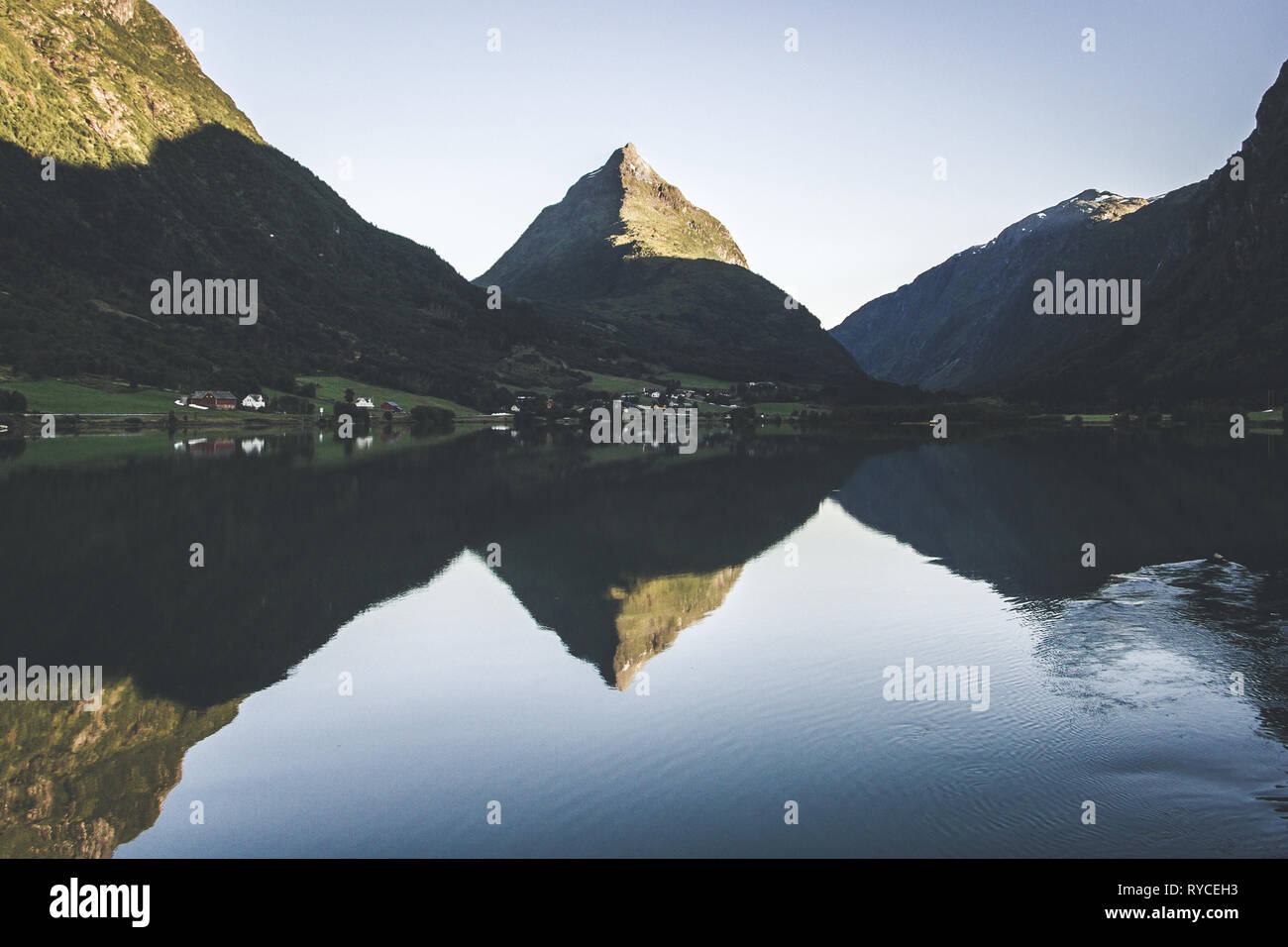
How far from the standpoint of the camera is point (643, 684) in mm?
22281

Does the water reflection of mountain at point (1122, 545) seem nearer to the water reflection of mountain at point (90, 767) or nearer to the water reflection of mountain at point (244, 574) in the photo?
the water reflection of mountain at point (244, 574)

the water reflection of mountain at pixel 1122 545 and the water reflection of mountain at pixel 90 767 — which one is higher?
the water reflection of mountain at pixel 1122 545

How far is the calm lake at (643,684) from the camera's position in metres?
14.7

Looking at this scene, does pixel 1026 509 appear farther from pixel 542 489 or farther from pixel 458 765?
pixel 458 765

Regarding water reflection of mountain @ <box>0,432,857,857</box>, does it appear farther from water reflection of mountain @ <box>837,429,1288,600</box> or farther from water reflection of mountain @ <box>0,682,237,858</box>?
water reflection of mountain @ <box>837,429,1288,600</box>

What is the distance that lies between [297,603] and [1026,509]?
41.5 meters

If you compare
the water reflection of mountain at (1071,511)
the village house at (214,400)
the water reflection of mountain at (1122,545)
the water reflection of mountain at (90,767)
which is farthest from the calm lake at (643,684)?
the village house at (214,400)

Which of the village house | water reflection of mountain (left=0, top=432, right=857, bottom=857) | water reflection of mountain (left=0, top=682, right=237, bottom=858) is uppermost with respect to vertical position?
the village house

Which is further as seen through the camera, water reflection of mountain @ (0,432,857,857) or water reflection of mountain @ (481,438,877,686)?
water reflection of mountain @ (481,438,877,686)

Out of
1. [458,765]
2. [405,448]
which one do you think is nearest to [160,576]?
[458,765]

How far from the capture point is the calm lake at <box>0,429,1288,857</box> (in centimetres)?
1466

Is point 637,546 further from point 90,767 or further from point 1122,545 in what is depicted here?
point 90,767

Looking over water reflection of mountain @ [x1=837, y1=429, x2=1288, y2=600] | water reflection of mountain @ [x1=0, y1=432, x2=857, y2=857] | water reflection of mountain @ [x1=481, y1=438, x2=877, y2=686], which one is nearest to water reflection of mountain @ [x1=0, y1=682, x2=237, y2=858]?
water reflection of mountain @ [x1=0, y1=432, x2=857, y2=857]

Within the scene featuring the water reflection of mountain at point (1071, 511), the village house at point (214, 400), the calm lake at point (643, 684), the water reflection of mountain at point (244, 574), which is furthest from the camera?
the village house at point (214, 400)
